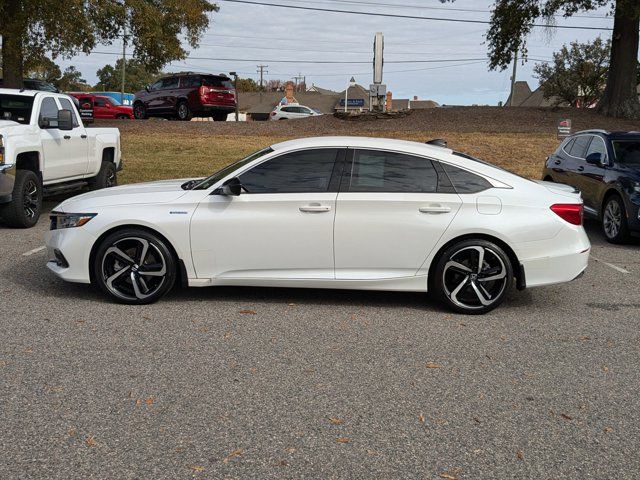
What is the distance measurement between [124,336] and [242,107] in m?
75.1

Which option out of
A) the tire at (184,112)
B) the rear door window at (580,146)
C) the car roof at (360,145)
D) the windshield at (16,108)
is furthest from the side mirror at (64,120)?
the tire at (184,112)

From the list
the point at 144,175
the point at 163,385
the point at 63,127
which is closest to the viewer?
the point at 163,385

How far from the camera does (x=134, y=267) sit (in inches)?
243

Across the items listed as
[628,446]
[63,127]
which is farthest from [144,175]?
[628,446]

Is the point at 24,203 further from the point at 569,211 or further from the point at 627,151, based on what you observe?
the point at 627,151

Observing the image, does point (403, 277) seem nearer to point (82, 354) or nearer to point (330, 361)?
point (330, 361)

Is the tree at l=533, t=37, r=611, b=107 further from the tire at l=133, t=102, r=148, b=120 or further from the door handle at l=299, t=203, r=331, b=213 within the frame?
the door handle at l=299, t=203, r=331, b=213

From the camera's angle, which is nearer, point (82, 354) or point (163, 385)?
point (163, 385)

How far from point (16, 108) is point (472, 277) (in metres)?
7.79

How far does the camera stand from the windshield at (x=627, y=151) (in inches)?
404

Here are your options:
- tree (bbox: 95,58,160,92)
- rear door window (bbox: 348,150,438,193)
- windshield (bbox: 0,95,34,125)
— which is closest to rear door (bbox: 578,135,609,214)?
rear door window (bbox: 348,150,438,193)

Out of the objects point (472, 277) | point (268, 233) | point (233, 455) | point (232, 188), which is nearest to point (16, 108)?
point (232, 188)

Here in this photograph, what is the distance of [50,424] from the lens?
385 cm

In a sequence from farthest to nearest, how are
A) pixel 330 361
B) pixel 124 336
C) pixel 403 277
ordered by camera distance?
→ pixel 403 277 → pixel 124 336 → pixel 330 361
